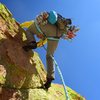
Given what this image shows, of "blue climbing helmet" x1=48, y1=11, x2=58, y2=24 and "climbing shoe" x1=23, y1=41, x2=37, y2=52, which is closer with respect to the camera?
"climbing shoe" x1=23, y1=41, x2=37, y2=52

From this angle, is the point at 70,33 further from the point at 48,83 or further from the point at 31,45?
the point at 48,83

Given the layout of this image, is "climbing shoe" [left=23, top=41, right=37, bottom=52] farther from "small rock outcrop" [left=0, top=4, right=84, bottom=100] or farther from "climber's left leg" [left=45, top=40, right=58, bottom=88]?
"climber's left leg" [left=45, top=40, right=58, bottom=88]

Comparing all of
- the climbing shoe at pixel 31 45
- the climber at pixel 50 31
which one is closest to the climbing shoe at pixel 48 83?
the climber at pixel 50 31

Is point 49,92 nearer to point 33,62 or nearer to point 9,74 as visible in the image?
point 33,62

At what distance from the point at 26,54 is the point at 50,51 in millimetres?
1146

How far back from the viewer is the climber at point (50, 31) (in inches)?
575

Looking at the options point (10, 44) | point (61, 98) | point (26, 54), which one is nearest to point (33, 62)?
point (26, 54)

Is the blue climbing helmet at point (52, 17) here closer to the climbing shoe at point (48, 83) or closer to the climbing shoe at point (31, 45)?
the climbing shoe at point (31, 45)

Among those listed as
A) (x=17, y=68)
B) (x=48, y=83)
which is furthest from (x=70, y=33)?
(x=17, y=68)

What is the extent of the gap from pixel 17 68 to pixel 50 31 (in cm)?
247

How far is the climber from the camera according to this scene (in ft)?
47.9

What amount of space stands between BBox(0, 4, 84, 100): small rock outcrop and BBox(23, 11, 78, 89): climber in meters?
0.45

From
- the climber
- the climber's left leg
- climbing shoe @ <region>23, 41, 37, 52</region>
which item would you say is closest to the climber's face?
the climber

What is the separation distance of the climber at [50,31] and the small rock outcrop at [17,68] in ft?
1.49
